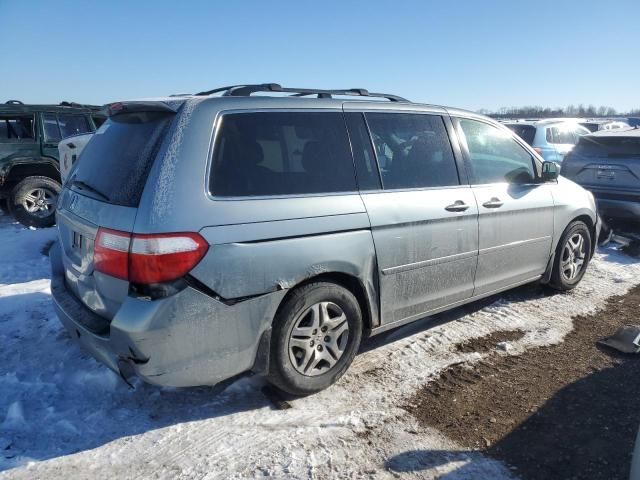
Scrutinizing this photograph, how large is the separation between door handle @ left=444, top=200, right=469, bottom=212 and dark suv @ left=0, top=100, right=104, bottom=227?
22.4ft

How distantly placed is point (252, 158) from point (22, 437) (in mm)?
1979

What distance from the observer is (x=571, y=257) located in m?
5.11

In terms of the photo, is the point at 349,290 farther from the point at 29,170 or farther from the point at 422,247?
the point at 29,170

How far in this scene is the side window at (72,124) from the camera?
8305 mm

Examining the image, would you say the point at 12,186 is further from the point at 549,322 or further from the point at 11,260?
the point at 549,322

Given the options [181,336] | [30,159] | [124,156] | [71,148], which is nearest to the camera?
[181,336]

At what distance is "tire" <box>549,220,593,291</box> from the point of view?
16.1ft

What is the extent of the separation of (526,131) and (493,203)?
7740mm

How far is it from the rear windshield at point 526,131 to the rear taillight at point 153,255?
969 cm

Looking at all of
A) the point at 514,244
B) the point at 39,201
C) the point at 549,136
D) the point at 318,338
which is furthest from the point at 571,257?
the point at 39,201

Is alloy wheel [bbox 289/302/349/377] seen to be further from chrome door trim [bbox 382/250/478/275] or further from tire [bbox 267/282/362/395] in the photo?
chrome door trim [bbox 382/250/478/275]

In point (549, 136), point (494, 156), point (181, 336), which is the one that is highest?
point (549, 136)

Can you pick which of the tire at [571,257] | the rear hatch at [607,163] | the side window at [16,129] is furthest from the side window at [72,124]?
the rear hatch at [607,163]

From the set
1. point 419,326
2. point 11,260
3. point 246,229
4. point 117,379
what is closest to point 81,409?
point 117,379
